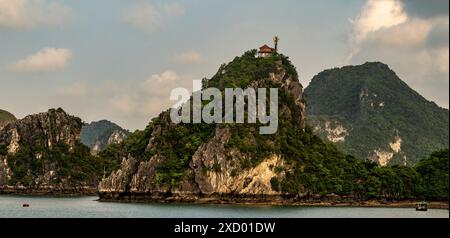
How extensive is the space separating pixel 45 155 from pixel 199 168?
222 ft

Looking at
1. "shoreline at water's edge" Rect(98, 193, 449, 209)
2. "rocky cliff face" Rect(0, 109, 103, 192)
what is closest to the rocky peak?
"rocky cliff face" Rect(0, 109, 103, 192)

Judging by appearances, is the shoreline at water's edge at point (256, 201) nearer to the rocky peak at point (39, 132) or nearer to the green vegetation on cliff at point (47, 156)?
the green vegetation on cliff at point (47, 156)

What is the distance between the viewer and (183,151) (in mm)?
101562

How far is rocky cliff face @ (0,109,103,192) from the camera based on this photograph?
146125 mm

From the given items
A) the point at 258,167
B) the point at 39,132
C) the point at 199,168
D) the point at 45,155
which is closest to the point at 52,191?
the point at 45,155

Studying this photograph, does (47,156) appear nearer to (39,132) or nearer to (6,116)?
(39,132)

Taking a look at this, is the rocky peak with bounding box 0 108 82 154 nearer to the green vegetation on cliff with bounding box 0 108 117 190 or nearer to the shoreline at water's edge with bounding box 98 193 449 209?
the green vegetation on cliff with bounding box 0 108 117 190

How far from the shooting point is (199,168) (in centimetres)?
9569

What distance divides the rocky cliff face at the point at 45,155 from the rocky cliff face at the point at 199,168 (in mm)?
50097

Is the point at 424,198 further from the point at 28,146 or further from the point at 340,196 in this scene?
the point at 28,146

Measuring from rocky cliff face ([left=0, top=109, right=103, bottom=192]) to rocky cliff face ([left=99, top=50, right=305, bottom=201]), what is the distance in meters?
50.1
